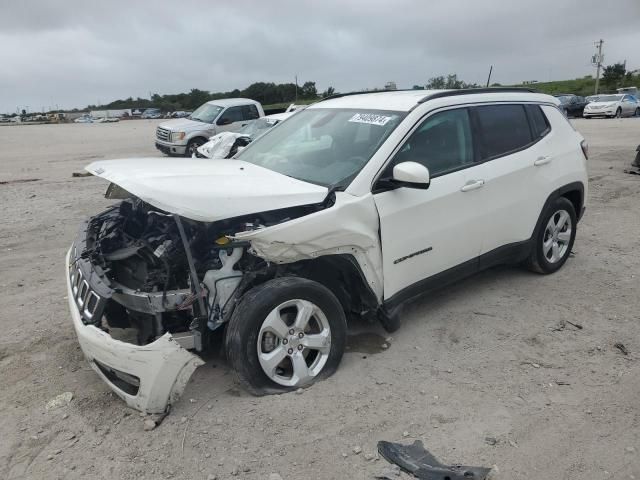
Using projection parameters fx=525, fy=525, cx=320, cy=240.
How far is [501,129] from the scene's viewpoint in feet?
15.0

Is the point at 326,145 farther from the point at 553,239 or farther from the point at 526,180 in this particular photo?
the point at 553,239

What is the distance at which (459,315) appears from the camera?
14.7 feet

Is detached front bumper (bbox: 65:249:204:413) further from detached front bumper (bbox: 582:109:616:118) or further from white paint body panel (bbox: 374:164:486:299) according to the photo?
detached front bumper (bbox: 582:109:616:118)


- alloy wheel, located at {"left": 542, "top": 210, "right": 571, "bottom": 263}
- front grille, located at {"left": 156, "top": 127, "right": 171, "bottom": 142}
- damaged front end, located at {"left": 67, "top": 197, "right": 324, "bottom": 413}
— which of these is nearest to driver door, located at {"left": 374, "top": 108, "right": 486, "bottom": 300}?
damaged front end, located at {"left": 67, "top": 197, "right": 324, "bottom": 413}

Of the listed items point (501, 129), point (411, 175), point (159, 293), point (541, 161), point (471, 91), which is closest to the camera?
point (159, 293)

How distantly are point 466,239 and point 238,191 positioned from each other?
1.94 metres

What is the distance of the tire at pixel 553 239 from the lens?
197 inches

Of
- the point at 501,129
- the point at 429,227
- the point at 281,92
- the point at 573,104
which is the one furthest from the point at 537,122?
the point at 281,92

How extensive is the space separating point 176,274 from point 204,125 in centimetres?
1365

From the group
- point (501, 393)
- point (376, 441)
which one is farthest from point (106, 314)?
point (501, 393)

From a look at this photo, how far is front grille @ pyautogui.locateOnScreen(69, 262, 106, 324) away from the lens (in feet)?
10.3

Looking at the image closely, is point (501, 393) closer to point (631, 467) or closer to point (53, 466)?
point (631, 467)

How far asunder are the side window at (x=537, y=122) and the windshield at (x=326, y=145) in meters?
1.71

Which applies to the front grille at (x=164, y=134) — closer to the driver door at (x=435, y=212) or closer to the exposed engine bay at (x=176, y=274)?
the exposed engine bay at (x=176, y=274)
